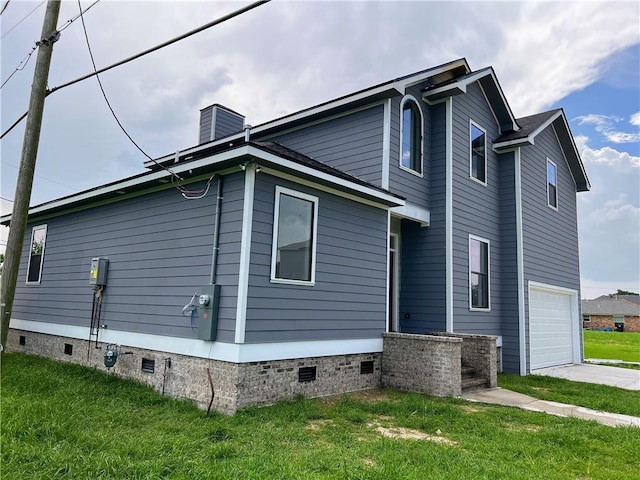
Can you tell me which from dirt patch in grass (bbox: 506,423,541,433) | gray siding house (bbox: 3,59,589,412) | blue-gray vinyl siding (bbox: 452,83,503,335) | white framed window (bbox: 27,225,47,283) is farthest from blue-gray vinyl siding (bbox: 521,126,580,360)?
white framed window (bbox: 27,225,47,283)

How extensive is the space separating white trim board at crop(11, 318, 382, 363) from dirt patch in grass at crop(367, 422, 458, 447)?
1.69 metres

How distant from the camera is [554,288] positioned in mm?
13727

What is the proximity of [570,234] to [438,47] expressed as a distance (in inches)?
311

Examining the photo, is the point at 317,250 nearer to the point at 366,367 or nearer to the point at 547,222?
the point at 366,367

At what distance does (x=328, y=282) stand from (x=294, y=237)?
1038 millimetres

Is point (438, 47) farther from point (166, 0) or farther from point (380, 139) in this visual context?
point (166, 0)

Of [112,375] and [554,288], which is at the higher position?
[554,288]

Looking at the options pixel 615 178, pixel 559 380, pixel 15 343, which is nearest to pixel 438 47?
pixel 559 380

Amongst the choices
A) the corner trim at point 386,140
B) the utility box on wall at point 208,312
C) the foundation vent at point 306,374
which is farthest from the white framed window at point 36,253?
the corner trim at point 386,140

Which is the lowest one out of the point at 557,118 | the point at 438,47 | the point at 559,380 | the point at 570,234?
the point at 559,380

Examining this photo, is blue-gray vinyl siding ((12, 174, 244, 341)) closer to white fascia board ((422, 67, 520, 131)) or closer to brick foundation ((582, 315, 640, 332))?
white fascia board ((422, 67, 520, 131))

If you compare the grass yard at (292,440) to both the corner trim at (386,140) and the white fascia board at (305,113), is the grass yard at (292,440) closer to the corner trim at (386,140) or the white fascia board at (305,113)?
the white fascia board at (305,113)

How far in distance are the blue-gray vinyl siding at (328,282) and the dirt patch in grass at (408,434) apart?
76.7 inches

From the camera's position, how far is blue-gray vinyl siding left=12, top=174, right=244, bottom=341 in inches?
262
